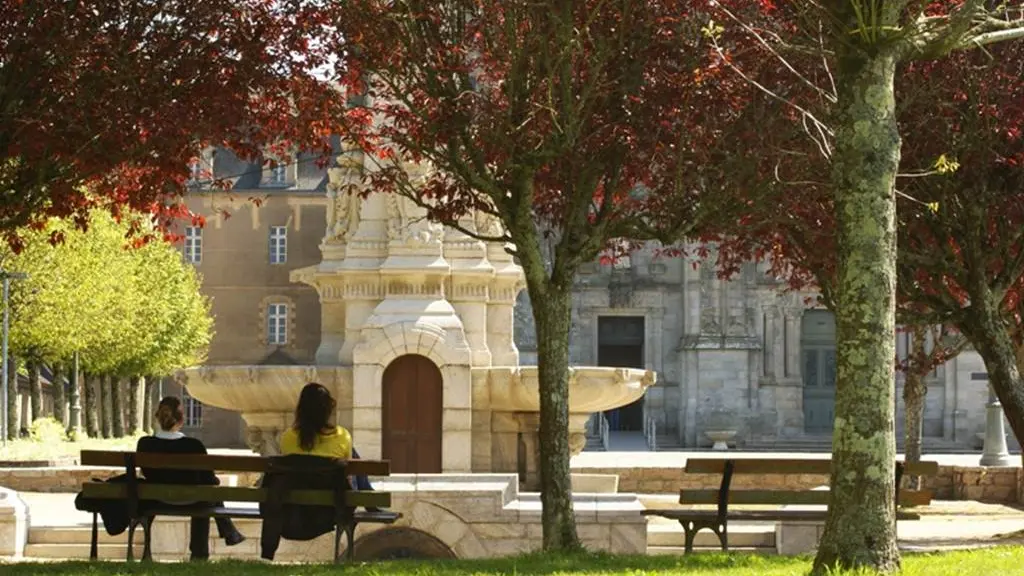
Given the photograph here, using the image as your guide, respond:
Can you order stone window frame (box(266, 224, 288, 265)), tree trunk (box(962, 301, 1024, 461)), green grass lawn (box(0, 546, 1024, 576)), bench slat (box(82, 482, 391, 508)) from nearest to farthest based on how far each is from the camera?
green grass lawn (box(0, 546, 1024, 576))
bench slat (box(82, 482, 391, 508))
tree trunk (box(962, 301, 1024, 461))
stone window frame (box(266, 224, 288, 265))

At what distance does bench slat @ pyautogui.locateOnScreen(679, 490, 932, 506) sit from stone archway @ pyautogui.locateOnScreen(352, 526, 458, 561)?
9.09 feet

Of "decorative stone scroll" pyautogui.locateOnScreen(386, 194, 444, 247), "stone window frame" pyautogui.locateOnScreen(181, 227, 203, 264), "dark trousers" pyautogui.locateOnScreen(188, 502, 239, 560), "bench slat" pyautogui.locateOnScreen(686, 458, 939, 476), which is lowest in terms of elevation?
"dark trousers" pyautogui.locateOnScreen(188, 502, 239, 560)

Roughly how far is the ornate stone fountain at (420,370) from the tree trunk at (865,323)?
11727 mm

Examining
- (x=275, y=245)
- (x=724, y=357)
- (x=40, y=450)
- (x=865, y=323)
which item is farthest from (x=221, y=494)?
(x=275, y=245)

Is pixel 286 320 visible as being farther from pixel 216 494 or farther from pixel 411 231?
pixel 216 494

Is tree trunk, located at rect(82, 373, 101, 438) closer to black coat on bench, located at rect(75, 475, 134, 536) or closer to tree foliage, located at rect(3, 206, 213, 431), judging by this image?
tree foliage, located at rect(3, 206, 213, 431)

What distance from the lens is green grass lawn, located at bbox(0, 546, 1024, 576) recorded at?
11000 mm

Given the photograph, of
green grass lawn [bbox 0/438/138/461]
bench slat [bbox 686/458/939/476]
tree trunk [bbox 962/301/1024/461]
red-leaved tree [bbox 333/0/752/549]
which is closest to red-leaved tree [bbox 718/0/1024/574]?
red-leaved tree [bbox 333/0/752/549]

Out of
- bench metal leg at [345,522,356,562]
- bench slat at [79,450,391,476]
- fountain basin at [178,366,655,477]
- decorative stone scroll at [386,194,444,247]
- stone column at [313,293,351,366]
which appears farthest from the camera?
stone column at [313,293,351,366]

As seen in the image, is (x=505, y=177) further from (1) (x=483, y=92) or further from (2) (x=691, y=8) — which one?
(2) (x=691, y=8)

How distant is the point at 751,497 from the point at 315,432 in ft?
11.8

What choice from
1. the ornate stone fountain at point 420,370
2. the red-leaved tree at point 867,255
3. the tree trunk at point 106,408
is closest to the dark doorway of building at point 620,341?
Result: the tree trunk at point 106,408

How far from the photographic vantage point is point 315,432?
43.8 ft

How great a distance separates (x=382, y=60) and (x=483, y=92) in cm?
82
